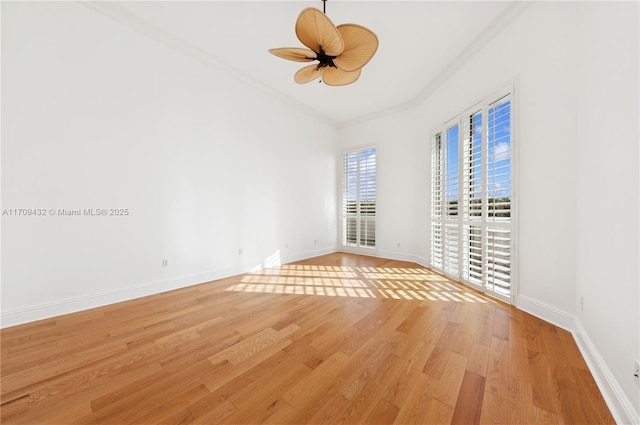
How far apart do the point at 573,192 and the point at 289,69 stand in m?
3.74

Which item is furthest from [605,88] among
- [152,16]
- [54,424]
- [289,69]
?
[152,16]

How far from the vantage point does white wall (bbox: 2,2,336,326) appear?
2.18m

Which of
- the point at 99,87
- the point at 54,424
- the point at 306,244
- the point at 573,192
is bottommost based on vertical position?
the point at 54,424

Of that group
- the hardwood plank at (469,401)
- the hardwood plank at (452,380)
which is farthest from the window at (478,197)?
the hardwood plank at (469,401)

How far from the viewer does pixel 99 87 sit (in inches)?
101

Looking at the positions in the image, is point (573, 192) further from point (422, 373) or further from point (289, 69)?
point (289, 69)

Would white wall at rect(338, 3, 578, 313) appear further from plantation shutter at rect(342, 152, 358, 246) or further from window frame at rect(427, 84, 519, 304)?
plantation shutter at rect(342, 152, 358, 246)

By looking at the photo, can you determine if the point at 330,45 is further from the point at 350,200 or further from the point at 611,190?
the point at 350,200

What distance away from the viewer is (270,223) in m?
4.42

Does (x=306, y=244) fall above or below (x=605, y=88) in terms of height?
below

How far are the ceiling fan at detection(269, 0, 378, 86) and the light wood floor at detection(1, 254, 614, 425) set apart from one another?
2.60 metres

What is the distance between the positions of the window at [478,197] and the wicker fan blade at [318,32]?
2.02m

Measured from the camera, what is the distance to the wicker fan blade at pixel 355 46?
6.88 ft

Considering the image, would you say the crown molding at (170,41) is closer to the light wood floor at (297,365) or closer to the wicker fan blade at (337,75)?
the wicker fan blade at (337,75)
